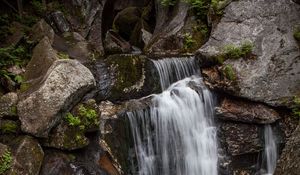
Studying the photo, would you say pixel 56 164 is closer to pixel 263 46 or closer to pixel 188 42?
pixel 263 46

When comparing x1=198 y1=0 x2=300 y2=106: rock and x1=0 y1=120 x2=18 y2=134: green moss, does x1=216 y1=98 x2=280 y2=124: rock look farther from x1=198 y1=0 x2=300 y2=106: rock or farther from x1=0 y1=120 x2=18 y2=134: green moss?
x1=0 y1=120 x2=18 y2=134: green moss

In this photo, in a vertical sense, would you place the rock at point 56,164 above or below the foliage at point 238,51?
below

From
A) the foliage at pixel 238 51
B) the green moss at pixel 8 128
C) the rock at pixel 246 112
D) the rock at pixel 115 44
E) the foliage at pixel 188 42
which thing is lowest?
the rock at pixel 246 112

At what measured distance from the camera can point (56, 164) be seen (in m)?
6.66

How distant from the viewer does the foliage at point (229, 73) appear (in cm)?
871

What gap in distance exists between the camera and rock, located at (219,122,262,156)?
826 centimetres

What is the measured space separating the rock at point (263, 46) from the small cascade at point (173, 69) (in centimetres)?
45

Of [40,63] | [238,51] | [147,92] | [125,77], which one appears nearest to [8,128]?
[40,63]

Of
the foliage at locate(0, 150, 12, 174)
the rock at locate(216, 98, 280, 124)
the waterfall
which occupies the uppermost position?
the rock at locate(216, 98, 280, 124)

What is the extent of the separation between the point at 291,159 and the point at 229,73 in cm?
458

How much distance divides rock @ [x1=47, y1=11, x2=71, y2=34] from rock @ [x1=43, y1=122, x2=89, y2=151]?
8.43 m

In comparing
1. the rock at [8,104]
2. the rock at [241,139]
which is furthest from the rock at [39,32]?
the rock at [241,139]

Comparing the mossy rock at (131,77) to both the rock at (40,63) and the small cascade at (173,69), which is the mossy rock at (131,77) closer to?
the small cascade at (173,69)

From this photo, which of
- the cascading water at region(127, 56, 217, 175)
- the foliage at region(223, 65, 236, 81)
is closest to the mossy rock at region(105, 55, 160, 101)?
the cascading water at region(127, 56, 217, 175)
